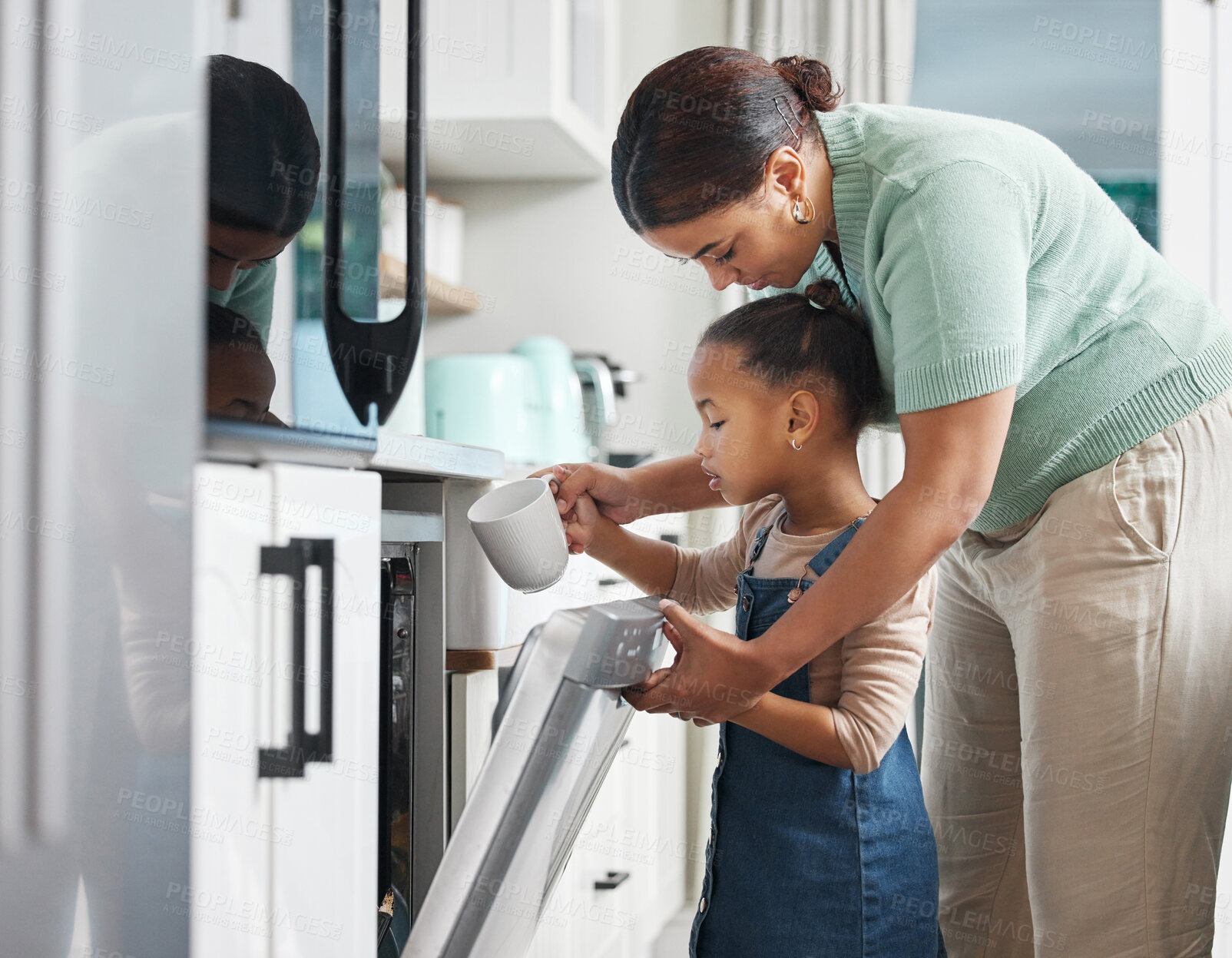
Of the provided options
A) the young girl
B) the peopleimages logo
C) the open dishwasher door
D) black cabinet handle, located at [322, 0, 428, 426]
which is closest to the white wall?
the young girl

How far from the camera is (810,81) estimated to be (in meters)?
1.01

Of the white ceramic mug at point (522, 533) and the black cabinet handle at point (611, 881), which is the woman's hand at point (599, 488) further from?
the black cabinet handle at point (611, 881)

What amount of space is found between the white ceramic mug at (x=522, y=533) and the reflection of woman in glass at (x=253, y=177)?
0.97ft

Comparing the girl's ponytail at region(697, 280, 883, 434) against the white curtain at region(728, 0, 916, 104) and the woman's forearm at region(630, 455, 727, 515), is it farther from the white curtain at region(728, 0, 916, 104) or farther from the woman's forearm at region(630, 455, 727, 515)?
the white curtain at region(728, 0, 916, 104)

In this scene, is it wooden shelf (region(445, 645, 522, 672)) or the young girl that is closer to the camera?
the young girl

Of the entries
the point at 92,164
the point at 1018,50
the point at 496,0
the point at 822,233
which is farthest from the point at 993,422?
the point at 1018,50

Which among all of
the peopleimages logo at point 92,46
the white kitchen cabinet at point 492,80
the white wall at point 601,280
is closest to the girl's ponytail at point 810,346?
the peopleimages logo at point 92,46

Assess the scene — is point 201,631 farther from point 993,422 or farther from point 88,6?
point 993,422

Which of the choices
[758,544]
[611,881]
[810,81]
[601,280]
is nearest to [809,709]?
[758,544]

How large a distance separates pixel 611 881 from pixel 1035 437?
3.52 ft

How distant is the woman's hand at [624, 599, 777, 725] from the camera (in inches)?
34.1

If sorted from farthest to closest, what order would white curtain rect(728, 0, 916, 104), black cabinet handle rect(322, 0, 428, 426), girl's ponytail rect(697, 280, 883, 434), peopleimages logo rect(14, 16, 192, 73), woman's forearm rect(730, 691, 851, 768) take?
white curtain rect(728, 0, 916, 104) → girl's ponytail rect(697, 280, 883, 434) → woman's forearm rect(730, 691, 851, 768) → black cabinet handle rect(322, 0, 428, 426) → peopleimages logo rect(14, 16, 192, 73)

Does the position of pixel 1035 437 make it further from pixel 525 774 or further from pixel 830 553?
pixel 525 774

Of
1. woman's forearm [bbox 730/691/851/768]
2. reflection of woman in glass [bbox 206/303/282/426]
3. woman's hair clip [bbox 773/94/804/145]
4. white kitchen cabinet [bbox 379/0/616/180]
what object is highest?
white kitchen cabinet [bbox 379/0/616/180]
